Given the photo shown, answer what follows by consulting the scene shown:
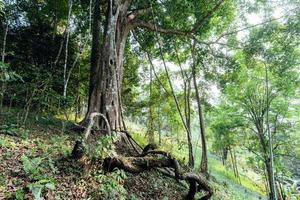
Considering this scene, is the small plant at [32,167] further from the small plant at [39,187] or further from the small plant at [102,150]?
the small plant at [102,150]

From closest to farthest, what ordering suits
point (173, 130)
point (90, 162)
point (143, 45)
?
point (90, 162), point (143, 45), point (173, 130)

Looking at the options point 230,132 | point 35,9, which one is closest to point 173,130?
point 230,132

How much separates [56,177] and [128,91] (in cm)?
910

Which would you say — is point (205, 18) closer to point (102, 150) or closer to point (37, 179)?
point (102, 150)

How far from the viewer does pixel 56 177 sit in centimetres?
391

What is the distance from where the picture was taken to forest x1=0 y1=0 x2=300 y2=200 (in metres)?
4.30

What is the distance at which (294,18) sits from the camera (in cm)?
912

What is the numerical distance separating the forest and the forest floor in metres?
0.02

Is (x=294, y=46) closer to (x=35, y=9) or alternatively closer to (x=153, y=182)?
(x=153, y=182)

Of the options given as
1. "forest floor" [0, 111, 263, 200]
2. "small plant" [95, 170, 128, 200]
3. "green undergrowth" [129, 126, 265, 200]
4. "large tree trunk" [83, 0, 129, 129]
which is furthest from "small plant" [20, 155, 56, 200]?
"green undergrowth" [129, 126, 265, 200]

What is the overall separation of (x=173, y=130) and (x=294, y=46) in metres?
9.40

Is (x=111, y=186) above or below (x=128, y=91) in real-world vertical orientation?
below

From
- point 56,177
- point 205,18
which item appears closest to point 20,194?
point 56,177

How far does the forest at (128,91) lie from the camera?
4.30 metres
